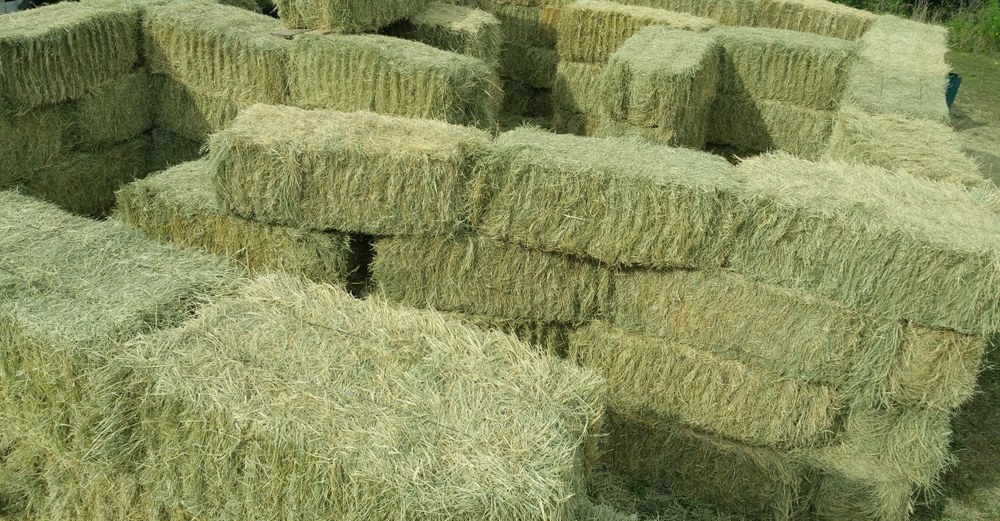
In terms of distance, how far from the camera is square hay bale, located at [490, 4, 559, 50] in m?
14.0

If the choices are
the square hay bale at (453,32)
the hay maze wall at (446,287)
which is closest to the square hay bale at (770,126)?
the hay maze wall at (446,287)

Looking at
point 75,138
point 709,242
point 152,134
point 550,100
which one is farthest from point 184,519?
point 550,100

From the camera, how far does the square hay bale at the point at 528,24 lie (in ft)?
45.8

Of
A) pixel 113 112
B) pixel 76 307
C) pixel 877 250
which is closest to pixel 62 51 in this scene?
pixel 113 112

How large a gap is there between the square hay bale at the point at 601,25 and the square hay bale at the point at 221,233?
731 centimetres

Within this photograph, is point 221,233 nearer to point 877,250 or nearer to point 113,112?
point 113,112

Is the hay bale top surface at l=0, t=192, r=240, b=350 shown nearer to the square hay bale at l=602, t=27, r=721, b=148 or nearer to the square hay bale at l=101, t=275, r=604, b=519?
the square hay bale at l=101, t=275, r=604, b=519

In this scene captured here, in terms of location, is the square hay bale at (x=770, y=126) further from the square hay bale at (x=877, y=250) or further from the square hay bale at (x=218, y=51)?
the square hay bale at (x=218, y=51)

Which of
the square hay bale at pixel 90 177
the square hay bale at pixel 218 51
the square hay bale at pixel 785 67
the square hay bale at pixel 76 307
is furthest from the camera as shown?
the square hay bale at pixel 785 67

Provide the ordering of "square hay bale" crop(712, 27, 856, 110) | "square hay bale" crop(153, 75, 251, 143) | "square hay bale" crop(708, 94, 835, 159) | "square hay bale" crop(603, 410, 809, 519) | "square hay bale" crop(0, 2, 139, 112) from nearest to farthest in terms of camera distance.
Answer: "square hay bale" crop(603, 410, 809, 519) < "square hay bale" crop(0, 2, 139, 112) < "square hay bale" crop(153, 75, 251, 143) < "square hay bale" crop(712, 27, 856, 110) < "square hay bale" crop(708, 94, 835, 159)

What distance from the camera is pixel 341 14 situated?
9172 millimetres

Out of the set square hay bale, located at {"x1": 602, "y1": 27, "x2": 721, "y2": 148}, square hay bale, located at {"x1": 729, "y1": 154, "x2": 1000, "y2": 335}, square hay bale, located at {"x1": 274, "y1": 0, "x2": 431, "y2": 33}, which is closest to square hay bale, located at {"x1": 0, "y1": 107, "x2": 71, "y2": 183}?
square hay bale, located at {"x1": 274, "y1": 0, "x2": 431, "y2": 33}

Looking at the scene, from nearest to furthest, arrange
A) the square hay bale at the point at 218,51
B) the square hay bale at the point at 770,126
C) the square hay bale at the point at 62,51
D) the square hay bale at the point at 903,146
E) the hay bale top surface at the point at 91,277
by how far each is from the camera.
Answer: the hay bale top surface at the point at 91,277, the square hay bale at the point at 903,146, the square hay bale at the point at 62,51, the square hay bale at the point at 218,51, the square hay bale at the point at 770,126

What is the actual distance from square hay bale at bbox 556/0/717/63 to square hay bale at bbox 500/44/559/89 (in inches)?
42.0
